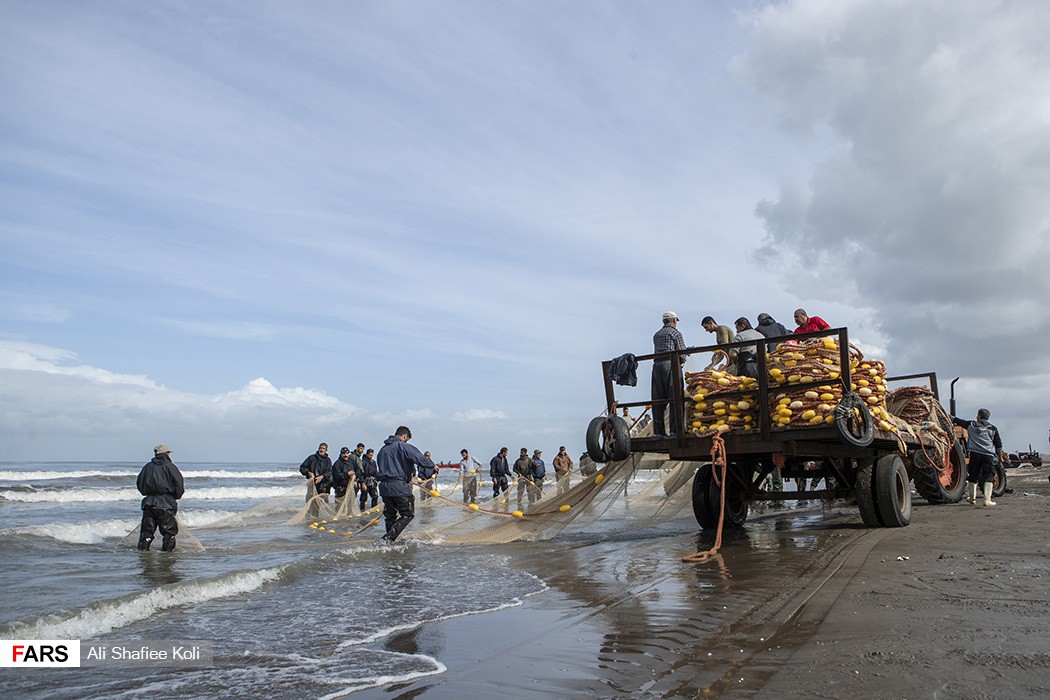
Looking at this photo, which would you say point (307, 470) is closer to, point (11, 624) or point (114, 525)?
point (114, 525)

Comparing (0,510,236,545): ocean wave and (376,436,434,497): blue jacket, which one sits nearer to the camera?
(376,436,434,497): blue jacket

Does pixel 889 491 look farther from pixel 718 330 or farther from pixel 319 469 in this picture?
pixel 319 469

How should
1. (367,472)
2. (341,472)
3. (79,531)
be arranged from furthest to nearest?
1. (367,472)
2. (341,472)
3. (79,531)

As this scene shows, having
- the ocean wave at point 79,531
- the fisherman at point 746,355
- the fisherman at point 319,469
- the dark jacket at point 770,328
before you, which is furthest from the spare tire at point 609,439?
the fisherman at point 319,469

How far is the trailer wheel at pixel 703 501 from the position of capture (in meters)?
10.7

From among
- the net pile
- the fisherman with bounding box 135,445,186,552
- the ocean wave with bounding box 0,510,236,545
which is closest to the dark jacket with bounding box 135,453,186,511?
the fisherman with bounding box 135,445,186,552

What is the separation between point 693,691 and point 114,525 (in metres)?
15.5

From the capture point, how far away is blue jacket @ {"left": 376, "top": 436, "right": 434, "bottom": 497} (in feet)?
36.4

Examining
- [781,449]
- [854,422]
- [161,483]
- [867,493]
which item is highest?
[854,422]

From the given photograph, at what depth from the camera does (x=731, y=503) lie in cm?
1113

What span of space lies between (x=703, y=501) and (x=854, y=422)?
291 centimetres

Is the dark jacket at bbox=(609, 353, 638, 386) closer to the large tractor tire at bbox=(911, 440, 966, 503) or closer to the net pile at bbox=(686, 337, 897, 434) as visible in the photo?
the net pile at bbox=(686, 337, 897, 434)

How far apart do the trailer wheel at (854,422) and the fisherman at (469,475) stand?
52.5ft

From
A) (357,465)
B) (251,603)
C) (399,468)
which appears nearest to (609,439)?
(399,468)
